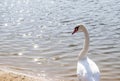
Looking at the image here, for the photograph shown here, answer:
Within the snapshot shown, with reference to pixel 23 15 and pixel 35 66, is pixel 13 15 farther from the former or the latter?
pixel 35 66

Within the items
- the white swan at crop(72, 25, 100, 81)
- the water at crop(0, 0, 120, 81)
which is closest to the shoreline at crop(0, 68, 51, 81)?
the water at crop(0, 0, 120, 81)

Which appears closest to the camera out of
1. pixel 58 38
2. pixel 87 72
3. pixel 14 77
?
pixel 87 72

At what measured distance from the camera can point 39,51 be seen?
551 inches

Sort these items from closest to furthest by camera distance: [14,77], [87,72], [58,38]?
1. [87,72]
2. [14,77]
3. [58,38]

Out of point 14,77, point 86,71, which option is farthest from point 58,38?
point 86,71

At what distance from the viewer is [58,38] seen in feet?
51.8

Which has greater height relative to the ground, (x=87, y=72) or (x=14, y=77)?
(x=87, y=72)

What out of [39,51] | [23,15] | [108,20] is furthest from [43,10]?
[39,51]

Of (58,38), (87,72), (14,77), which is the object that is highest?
(87,72)

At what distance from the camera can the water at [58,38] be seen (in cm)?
1199

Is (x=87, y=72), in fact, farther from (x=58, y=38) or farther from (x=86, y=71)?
(x=58, y=38)

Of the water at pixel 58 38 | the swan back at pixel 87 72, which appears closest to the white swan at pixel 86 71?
the swan back at pixel 87 72

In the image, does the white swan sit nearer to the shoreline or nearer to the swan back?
the swan back

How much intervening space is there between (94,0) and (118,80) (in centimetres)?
1843
